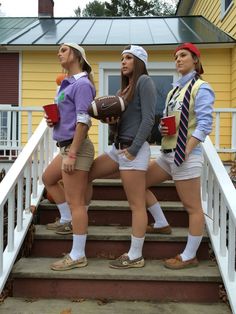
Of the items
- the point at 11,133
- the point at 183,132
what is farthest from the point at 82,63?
the point at 11,133

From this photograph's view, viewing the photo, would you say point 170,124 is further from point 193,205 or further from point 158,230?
point 158,230

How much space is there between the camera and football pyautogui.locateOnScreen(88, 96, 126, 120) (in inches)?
118

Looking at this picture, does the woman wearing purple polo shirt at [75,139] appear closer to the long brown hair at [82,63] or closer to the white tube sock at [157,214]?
the long brown hair at [82,63]

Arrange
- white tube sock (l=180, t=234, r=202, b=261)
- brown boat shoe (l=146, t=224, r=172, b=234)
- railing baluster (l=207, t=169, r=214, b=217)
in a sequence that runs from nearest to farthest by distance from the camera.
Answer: white tube sock (l=180, t=234, r=202, b=261)
brown boat shoe (l=146, t=224, r=172, b=234)
railing baluster (l=207, t=169, r=214, b=217)

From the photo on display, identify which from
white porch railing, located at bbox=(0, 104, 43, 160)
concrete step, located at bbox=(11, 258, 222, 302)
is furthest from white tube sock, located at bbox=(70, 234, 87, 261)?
white porch railing, located at bbox=(0, 104, 43, 160)

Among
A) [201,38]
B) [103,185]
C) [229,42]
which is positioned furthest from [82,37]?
[103,185]

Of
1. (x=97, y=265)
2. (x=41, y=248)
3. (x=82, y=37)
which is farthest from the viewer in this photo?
(x=82, y=37)

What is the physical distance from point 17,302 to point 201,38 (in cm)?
615

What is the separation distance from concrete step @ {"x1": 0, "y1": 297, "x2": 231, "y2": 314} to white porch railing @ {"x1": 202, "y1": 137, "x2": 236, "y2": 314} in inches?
9.6

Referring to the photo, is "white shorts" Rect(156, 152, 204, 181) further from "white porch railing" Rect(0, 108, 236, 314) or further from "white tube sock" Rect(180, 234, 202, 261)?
"white tube sock" Rect(180, 234, 202, 261)

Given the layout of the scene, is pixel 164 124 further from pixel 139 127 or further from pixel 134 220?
pixel 134 220

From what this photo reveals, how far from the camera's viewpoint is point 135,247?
323 cm

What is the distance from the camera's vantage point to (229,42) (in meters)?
7.41

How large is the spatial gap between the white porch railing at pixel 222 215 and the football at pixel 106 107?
0.98 metres
